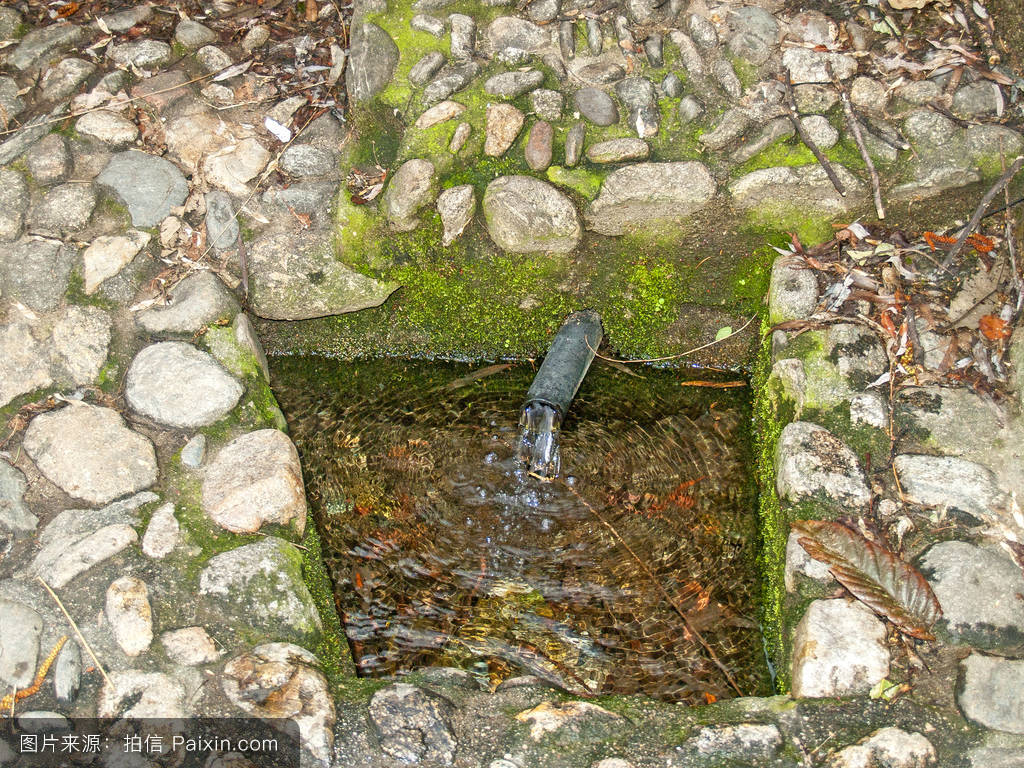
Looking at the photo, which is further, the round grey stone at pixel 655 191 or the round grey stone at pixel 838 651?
the round grey stone at pixel 655 191

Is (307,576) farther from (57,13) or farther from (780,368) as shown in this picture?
(57,13)

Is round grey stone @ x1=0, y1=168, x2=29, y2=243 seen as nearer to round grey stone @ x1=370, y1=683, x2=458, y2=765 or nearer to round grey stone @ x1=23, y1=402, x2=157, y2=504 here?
round grey stone @ x1=23, y1=402, x2=157, y2=504

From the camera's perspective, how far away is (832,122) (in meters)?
3.54

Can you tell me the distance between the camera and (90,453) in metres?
3.09

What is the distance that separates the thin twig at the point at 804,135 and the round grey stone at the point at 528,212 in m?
0.99

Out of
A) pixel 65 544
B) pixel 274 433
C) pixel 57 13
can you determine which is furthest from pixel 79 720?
pixel 57 13

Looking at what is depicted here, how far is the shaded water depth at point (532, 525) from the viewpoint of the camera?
2.99 meters

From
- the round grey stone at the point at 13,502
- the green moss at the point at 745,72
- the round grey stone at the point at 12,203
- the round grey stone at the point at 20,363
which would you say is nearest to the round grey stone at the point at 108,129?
the round grey stone at the point at 12,203

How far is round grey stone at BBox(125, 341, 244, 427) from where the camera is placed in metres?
3.23

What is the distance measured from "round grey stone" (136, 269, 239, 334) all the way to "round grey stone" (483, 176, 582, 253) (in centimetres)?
120

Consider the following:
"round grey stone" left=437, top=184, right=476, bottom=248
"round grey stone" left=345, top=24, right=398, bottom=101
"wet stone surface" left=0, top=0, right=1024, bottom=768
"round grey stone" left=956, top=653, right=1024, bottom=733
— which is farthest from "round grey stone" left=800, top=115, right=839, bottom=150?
"round grey stone" left=956, top=653, right=1024, bottom=733

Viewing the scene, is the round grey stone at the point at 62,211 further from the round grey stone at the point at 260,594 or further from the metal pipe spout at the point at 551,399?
the metal pipe spout at the point at 551,399

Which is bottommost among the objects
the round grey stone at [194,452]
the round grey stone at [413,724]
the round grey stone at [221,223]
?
the round grey stone at [413,724]

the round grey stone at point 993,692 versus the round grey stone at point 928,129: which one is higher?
the round grey stone at point 928,129
